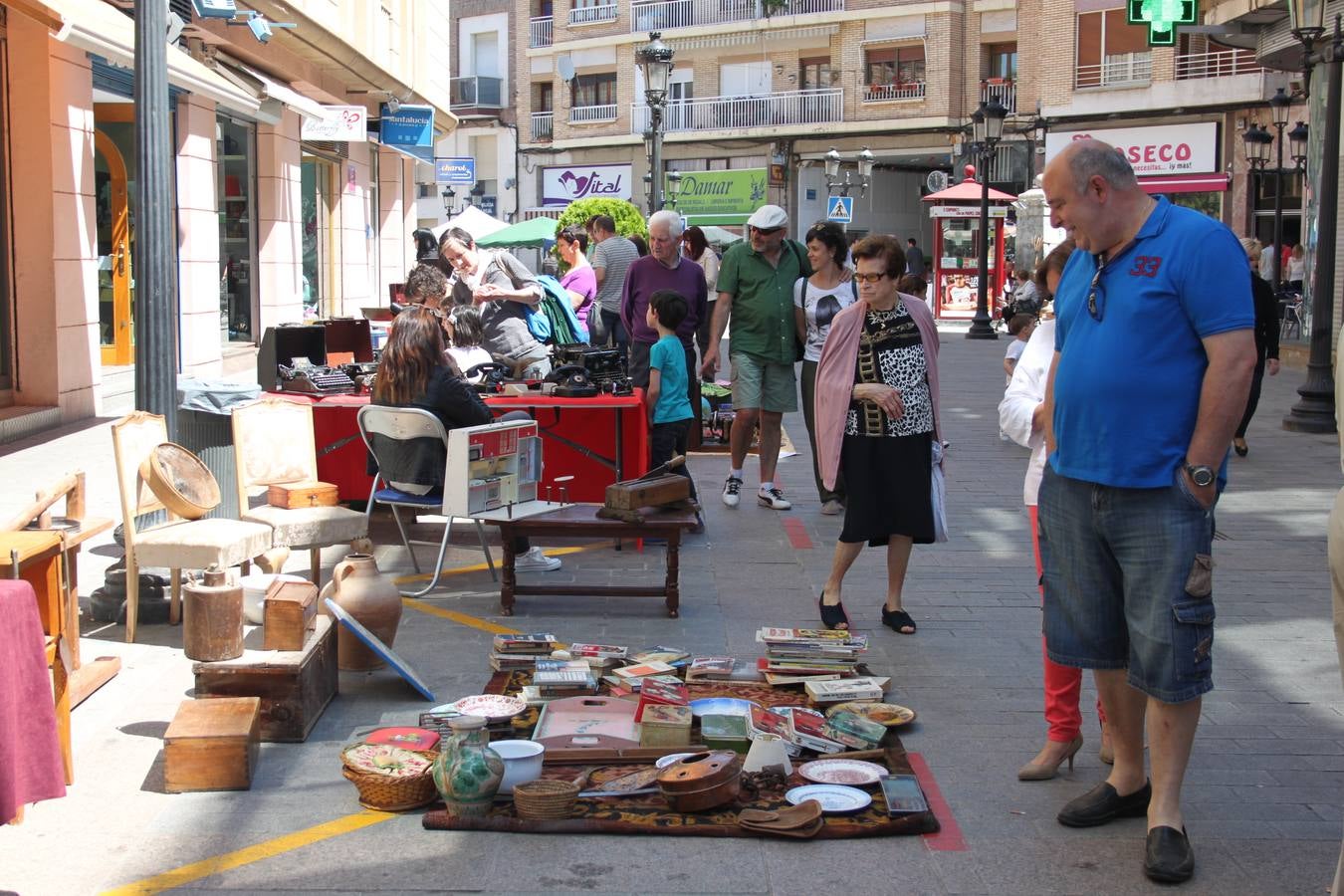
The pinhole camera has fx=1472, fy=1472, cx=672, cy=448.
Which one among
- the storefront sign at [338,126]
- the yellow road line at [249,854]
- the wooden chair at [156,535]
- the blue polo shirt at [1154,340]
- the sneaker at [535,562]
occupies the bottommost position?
the yellow road line at [249,854]

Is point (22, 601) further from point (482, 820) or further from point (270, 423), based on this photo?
point (270, 423)

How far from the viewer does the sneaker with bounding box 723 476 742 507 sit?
989 cm

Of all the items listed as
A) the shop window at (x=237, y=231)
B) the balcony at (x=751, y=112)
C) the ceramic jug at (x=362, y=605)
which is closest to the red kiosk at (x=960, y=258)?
the balcony at (x=751, y=112)

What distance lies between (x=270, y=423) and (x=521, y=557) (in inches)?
60.9

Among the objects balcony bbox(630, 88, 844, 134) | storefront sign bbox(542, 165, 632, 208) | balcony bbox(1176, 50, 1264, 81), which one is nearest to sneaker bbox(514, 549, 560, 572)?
balcony bbox(1176, 50, 1264, 81)

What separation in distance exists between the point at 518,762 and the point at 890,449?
255 centimetres

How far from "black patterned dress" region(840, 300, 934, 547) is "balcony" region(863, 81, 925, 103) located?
1393 inches

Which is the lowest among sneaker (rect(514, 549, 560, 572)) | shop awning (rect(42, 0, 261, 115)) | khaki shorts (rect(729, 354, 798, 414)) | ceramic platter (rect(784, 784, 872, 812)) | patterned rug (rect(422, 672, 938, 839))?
patterned rug (rect(422, 672, 938, 839))

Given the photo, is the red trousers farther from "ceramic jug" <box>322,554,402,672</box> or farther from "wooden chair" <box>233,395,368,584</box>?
"wooden chair" <box>233,395,368,584</box>

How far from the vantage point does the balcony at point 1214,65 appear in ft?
107

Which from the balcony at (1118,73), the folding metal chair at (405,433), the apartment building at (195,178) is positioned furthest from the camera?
the balcony at (1118,73)

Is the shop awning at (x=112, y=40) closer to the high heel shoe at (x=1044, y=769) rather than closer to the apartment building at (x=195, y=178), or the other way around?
the apartment building at (x=195, y=178)

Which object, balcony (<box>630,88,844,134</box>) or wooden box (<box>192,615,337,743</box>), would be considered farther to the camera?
balcony (<box>630,88,844,134</box>)

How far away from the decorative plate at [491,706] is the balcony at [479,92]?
151 feet
